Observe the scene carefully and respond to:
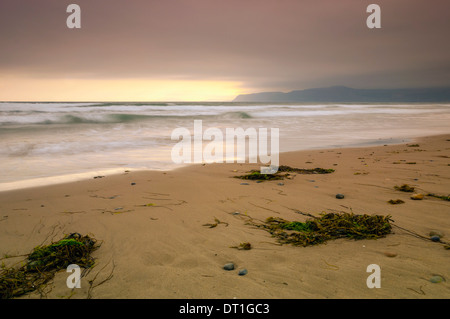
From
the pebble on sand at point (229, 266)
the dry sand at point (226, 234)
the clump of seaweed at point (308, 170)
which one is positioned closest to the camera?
the dry sand at point (226, 234)

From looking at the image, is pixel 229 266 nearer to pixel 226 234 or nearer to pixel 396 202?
pixel 226 234

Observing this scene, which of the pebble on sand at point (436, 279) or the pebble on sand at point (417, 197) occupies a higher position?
the pebble on sand at point (417, 197)

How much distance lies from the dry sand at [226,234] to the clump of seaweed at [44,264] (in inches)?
3.5

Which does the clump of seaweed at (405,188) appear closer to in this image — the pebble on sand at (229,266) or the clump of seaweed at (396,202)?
the clump of seaweed at (396,202)

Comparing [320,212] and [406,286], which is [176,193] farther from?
[406,286]

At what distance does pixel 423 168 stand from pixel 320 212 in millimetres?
3316

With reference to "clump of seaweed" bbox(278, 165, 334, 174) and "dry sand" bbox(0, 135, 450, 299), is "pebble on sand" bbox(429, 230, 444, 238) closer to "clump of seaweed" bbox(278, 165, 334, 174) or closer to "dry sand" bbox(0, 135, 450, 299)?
"dry sand" bbox(0, 135, 450, 299)

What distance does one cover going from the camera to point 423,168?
5.11 meters

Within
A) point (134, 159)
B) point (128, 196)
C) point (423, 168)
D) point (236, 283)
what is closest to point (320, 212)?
point (236, 283)

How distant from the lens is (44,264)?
7.21 ft

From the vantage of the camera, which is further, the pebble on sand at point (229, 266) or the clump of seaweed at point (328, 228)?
the clump of seaweed at point (328, 228)

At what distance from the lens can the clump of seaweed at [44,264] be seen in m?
1.92

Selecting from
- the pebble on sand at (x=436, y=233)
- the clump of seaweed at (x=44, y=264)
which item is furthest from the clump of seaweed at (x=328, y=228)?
the clump of seaweed at (x=44, y=264)

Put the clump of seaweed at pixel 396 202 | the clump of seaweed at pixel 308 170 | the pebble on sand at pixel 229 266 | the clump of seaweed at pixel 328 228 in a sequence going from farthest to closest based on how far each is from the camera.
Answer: the clump of seaweed at pixel 308 170 < the clump of seaweed at pixel 396 202 < the clump of seaweed at pixel 328 228 < the pebble on sand at pixel 229 266
